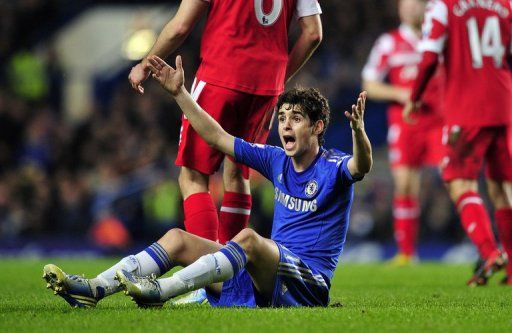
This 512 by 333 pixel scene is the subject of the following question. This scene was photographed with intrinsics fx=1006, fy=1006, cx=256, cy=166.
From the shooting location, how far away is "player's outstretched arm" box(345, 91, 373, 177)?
519 centimetres

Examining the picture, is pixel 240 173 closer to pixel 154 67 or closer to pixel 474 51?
pixel 154 67

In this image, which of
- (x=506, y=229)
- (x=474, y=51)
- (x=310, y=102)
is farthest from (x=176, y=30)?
(x=506, y=229)

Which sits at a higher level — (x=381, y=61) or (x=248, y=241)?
(x=381, y=61)

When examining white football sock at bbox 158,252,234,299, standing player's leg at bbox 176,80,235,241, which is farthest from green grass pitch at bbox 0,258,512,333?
standing player's leg at bbox 176,80,235,241

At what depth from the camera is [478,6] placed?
Answer: 320 inches

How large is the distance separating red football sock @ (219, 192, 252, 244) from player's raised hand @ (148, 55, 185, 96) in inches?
42.0

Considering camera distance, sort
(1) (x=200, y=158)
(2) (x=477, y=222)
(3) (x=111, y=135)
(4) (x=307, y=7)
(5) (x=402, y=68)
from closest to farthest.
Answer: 1. (1) (x=200, y=158)
2. (4) (x=307, y=7)
3. (2) (x=477, y=222)
4. (5) (x=402, y=68)
5. (3) (x=111, y=135)

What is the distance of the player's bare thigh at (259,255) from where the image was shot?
5184mm

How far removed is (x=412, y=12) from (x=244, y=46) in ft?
18.1

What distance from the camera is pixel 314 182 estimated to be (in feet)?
18.3

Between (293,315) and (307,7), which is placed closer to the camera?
(293,315)

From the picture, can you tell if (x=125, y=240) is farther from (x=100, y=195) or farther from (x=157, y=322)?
(x=157, y=322)

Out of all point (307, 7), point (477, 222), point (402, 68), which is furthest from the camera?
point (402, 68)

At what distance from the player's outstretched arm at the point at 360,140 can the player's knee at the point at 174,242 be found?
1.01 m
